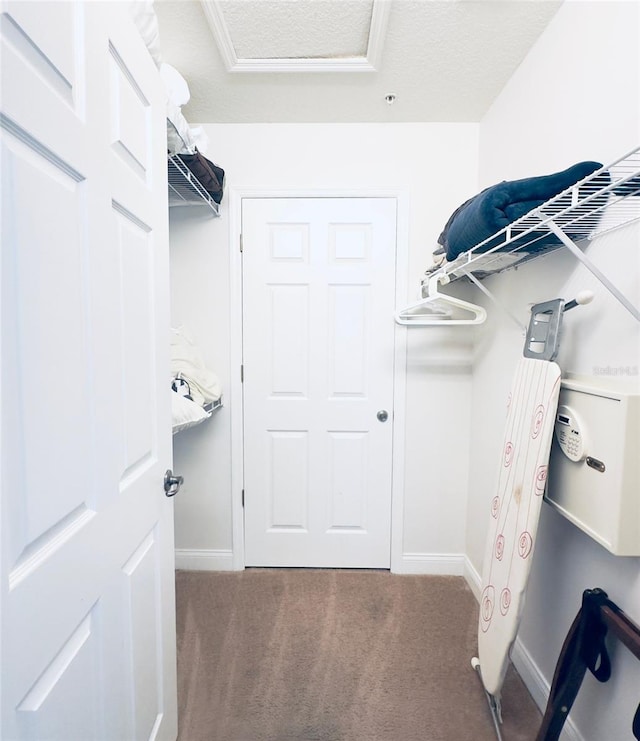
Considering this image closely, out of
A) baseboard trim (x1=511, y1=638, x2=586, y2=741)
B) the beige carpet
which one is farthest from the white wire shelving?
baseboard trim (x1=511, y1=638, x2=586, y2=741)

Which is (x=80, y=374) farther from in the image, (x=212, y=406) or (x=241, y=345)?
(x=241, y=345)

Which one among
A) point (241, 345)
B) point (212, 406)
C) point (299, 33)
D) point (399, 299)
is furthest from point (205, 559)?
point (299, 33)

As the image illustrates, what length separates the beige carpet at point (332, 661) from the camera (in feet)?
4.17

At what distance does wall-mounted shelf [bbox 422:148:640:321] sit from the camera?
80cm

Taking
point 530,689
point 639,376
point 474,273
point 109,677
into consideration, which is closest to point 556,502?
point 639,376

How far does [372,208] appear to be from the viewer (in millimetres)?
1974

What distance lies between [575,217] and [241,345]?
157 cm

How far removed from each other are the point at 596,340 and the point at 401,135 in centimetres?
148

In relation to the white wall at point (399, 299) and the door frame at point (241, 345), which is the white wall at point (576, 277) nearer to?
the white wall at point (399, 299)

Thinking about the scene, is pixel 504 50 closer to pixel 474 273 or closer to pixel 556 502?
pixel 474 273

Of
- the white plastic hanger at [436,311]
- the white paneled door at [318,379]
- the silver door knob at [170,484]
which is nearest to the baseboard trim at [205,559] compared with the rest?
the white paneled door at [318,379]

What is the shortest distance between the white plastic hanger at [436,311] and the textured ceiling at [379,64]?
86cm

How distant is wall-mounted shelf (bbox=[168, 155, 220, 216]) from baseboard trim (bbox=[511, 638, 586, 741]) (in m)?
2.18

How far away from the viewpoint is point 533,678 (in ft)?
4.56
